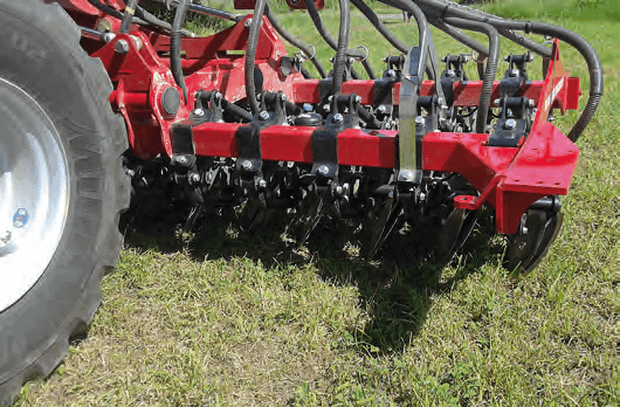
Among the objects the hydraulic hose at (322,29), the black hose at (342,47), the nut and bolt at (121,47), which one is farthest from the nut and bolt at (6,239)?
the hydraulic hose at (322,29)

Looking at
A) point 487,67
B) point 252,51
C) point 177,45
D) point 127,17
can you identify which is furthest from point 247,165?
point 487,67

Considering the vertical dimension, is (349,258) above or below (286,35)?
below

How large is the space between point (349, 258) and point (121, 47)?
1.26 metres

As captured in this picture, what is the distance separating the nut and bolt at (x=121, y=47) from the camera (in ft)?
7.29

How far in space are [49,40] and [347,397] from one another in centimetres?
144

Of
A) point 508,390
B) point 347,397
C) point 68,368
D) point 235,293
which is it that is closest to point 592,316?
point 508,390

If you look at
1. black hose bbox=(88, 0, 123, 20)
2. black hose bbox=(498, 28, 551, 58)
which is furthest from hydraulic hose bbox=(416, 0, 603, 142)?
black hose bbox=(88, 0, 123, 20)

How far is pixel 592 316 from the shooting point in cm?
214

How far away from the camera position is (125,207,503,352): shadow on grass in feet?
7.16

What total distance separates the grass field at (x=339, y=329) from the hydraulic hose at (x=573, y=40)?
0.57m

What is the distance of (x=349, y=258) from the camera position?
2.54 meters

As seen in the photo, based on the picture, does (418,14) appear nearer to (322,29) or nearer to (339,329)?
(322,29)

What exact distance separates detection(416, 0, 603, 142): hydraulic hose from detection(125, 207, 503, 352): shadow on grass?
0.62 metres

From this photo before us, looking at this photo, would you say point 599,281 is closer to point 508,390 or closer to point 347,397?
point 508,390
